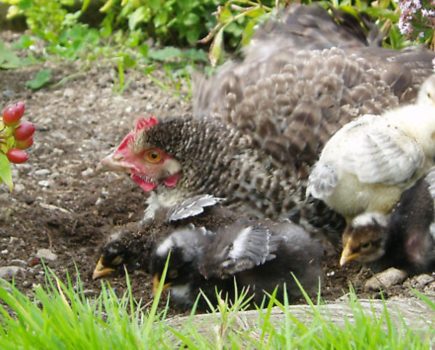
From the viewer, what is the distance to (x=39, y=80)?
19.5 ft

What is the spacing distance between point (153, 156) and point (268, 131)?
0.49 m

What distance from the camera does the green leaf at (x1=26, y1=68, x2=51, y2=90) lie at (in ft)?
19.4

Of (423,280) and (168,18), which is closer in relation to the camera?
(423,280)

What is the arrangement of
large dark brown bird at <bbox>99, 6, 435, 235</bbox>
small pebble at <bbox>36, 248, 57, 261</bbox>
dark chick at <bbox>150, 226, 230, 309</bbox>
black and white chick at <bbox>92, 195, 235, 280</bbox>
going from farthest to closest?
small pebble at <bbox>36, 248, 57, 261</bbox>, large dark brown bird at <bbox>99, 6, 435, 235</bbox>, black and white chick at <bbox>92, 195, 235, 280</bbox>, dark chick at <bbox>150, 226, 230, 309</bbox>

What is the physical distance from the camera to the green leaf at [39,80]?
5910 millimetres

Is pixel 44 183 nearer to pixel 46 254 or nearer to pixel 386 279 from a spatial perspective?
pixel 46 254

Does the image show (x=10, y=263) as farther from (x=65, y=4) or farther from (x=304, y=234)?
(x=65, y=4)

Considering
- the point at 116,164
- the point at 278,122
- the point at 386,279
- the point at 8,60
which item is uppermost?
the point at 278,122

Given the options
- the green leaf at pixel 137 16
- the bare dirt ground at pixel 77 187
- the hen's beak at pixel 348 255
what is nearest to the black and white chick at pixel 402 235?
the hen's beak at pixel 348 255

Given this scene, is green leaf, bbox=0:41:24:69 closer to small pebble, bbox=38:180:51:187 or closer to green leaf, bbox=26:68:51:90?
green leaf, bbox=26:68:51:90

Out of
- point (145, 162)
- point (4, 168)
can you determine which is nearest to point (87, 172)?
point (145, 162)

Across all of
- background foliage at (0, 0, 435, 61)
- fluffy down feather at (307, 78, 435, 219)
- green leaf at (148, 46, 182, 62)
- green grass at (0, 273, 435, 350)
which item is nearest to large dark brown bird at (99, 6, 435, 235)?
fluffy down feather at (307, 78, 435, 219)

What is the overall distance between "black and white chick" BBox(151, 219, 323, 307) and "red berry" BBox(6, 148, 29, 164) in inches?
24.1

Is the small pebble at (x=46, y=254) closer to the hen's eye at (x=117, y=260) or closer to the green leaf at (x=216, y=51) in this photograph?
the hen's eye at (x=117, y=260)
